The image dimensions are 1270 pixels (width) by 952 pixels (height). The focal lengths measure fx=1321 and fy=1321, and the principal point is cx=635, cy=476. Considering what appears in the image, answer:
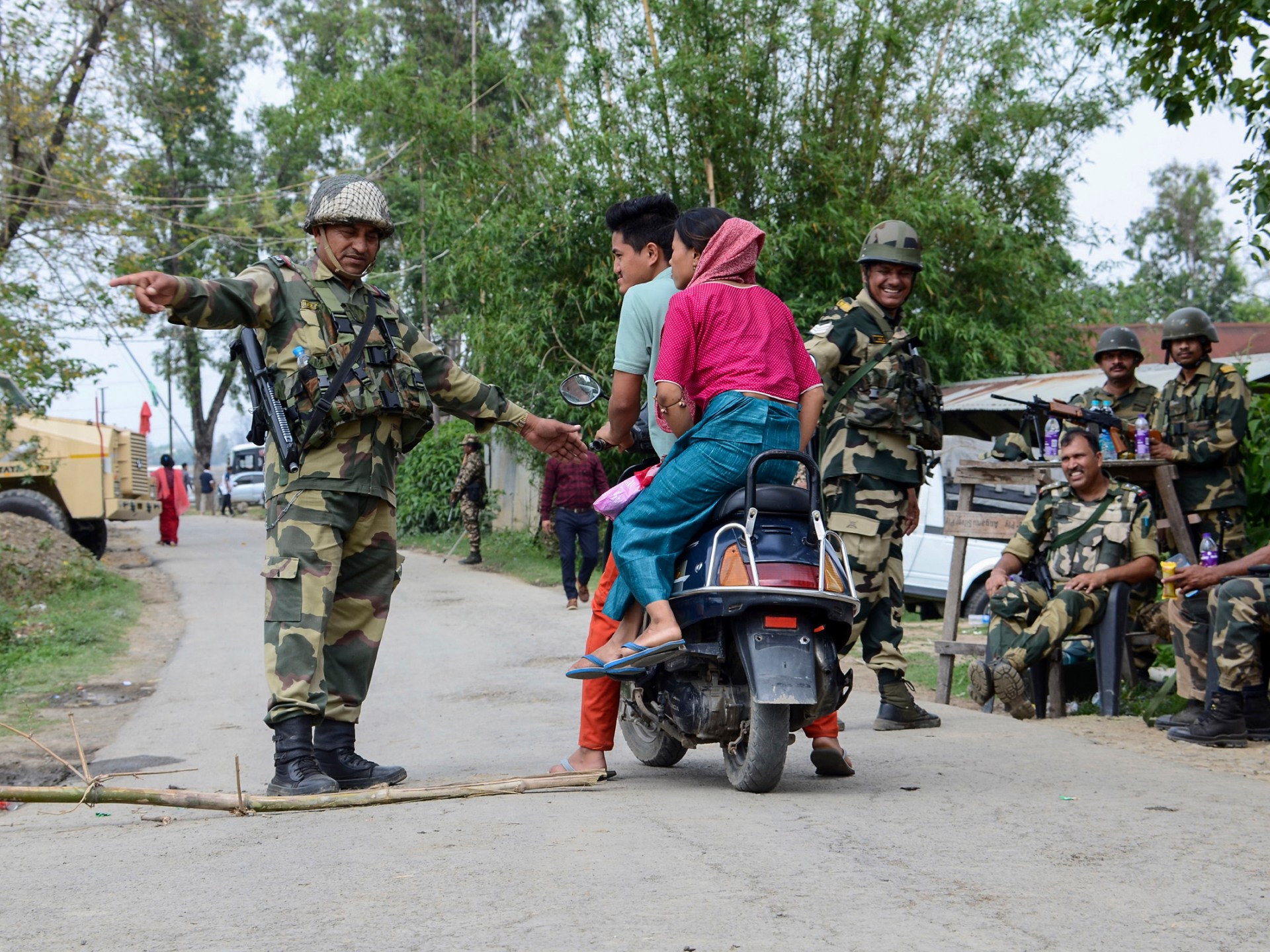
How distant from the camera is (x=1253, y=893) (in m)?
3.33

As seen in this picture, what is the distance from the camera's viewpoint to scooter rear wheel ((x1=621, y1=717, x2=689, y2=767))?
5.35m

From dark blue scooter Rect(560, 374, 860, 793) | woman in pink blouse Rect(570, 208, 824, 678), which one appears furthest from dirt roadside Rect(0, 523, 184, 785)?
dark blue scooter Rect(560, 374, 860, 793)

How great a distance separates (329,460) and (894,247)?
9.94 feet

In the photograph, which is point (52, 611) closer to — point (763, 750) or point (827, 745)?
point (827, 745)

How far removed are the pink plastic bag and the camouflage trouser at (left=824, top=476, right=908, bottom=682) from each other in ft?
5.33

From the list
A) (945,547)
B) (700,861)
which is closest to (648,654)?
(700,861)

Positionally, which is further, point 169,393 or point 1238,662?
point 169,393

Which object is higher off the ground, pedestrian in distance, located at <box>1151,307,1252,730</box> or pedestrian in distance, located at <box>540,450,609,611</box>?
pedestrian in distance, located at <box>1151,307,1252,730</box>

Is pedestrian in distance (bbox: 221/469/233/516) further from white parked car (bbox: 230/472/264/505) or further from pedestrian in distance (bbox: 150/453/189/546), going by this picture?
pedestrian in distance (bbox: 150/453/189/546)

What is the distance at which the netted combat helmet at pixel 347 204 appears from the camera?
5148 mm

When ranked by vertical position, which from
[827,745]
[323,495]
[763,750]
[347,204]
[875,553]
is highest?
[347,204]

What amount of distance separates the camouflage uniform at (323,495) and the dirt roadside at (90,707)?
7.30 feet

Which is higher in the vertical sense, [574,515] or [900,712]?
[574,515]

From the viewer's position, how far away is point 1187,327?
337 inches
